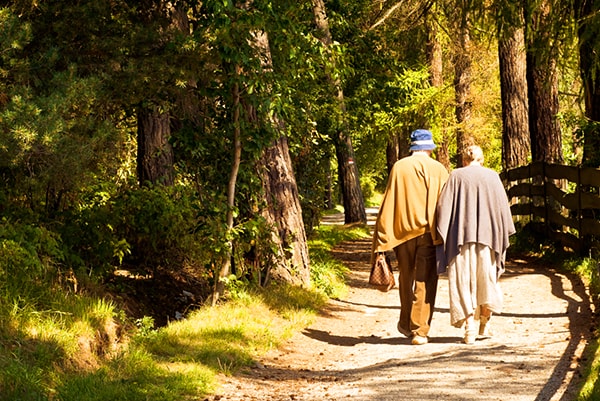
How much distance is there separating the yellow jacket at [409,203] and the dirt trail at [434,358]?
1.07m

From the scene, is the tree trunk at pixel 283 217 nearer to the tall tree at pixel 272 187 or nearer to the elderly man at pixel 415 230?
the tall tree at pixel 272 187

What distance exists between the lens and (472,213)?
366 inches

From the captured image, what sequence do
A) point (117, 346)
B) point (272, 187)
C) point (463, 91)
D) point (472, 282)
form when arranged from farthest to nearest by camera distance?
point (463, 91) → point (272, 187) → point (472, 282) → point (117, 346)

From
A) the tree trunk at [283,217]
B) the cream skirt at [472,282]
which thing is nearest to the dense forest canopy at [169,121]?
the tree trunk at [283,217]

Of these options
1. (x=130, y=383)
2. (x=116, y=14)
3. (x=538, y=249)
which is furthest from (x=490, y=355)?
(x=538, y=249)

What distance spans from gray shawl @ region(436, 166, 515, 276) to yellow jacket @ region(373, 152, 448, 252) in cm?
17

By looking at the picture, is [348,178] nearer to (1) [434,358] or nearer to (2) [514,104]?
(2) [514,104]

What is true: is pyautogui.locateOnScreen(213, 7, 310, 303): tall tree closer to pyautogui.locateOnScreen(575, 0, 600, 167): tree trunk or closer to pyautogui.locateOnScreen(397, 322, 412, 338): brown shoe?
pyautogui.locateOnScreen(397, 322, 412, 338): brown shoe

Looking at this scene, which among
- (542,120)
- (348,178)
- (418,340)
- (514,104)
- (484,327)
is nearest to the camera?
(418,340)

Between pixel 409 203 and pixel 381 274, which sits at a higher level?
pixel 409 203

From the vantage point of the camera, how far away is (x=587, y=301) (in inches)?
449

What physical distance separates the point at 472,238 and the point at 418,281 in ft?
2.27

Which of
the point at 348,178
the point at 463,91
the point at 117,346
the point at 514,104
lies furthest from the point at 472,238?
the point at 463,91

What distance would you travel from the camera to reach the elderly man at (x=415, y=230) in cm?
955
